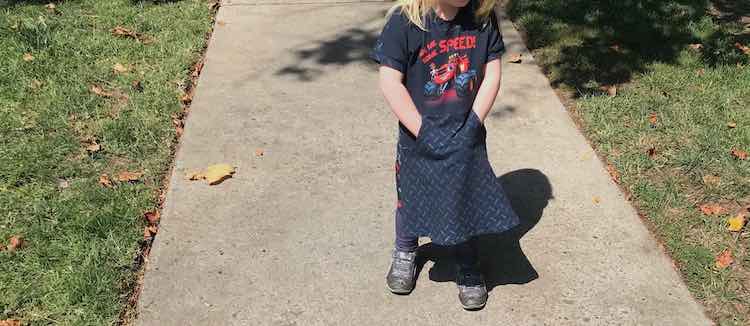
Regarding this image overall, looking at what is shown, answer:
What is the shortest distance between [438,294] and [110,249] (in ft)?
Result: 4.70

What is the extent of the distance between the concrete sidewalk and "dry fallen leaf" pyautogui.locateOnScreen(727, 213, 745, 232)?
401 mm

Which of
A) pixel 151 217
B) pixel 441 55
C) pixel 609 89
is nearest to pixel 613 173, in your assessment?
pixel 609 89

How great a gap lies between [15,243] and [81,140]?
95cm

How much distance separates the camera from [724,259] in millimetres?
3418

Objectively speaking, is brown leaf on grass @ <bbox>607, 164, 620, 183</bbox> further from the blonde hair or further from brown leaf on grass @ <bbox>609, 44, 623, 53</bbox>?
the blonde hair

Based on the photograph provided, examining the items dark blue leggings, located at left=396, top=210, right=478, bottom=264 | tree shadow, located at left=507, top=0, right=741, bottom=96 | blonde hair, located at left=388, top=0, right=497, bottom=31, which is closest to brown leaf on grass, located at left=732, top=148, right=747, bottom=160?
tree shadow, located at left=507, top=0, right=741, bottom=96

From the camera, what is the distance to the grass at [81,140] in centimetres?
321

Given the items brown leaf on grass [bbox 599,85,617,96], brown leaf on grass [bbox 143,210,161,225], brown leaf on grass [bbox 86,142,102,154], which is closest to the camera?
brown leaf on grass [bbox 143,210,161,225]

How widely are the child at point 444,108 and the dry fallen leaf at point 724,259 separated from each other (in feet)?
3.57

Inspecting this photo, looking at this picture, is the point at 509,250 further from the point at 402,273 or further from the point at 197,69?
the point at 197,69

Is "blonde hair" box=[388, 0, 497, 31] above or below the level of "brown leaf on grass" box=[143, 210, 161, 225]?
above

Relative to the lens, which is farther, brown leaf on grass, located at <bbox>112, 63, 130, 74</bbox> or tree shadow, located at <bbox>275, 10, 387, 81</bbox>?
tree shadow, located at <bbox>275, 10, 387, 81</bbox>

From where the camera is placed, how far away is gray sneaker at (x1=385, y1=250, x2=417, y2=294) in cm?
322

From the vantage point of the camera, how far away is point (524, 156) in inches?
165
